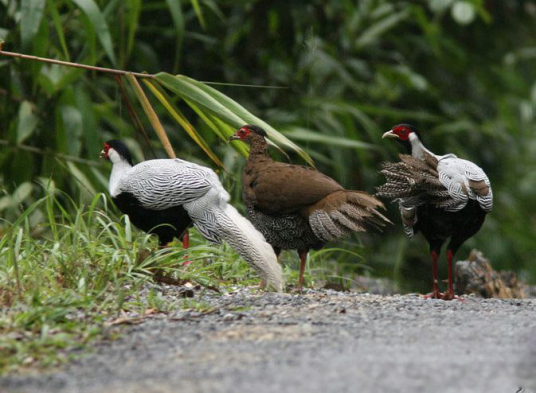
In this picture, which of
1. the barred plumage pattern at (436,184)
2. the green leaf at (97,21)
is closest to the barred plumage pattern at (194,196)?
the barred plumage pattern at (436,184)

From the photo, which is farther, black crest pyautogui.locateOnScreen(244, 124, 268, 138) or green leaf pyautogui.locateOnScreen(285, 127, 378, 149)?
green leaf pyautogui.locateOnScreen(285, 127, 378, 149)

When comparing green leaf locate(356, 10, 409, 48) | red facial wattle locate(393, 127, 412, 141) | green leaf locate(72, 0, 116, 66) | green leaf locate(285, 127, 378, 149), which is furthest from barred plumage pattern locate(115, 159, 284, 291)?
green leaf locate(356, 10, 409, 48)

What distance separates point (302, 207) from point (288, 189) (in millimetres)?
112

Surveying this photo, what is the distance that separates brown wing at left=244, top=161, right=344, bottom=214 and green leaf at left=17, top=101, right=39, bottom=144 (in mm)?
1925

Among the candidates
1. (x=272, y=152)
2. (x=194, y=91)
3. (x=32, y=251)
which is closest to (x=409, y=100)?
(x=272, y=152)

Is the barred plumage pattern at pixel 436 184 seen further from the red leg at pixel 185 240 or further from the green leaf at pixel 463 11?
the green leaf at pixel 463 11

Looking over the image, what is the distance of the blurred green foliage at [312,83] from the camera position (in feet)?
21.6

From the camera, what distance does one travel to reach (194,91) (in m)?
5.27

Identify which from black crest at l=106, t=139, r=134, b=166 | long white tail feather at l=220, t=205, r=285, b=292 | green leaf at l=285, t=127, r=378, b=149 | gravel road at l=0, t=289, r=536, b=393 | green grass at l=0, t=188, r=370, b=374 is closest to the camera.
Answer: gravel road at l=0, t=289, r=536, b=393

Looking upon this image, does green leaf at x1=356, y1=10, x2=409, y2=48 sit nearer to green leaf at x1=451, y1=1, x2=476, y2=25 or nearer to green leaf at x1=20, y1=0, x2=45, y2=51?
green leaf at x1=451, y1=1, x2=476, y2=25

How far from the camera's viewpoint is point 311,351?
330cm

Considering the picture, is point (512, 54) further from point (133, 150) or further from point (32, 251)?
point (32, 251)

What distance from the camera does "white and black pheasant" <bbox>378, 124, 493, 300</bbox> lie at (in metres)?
4.87

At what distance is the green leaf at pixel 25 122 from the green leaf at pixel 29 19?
2.38ft
